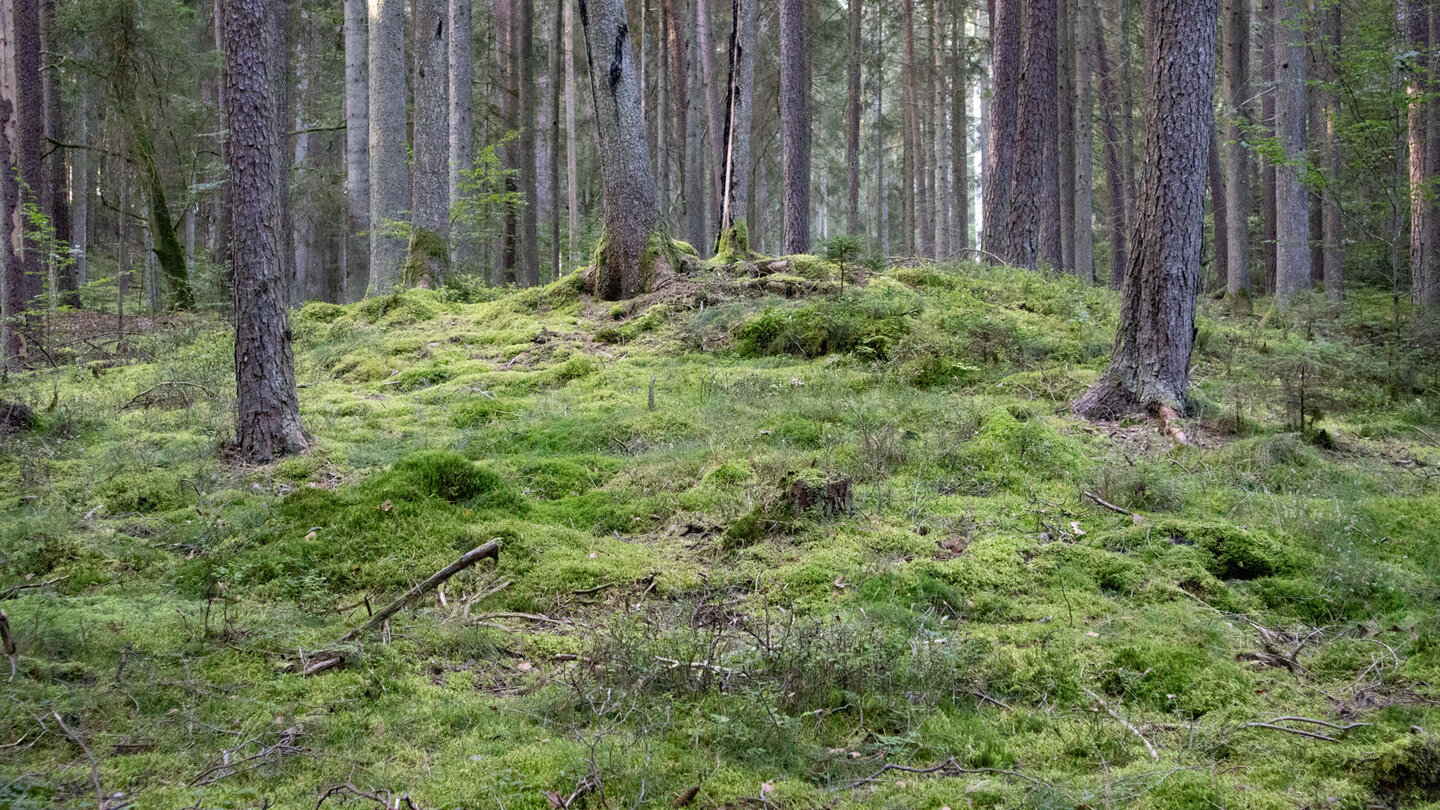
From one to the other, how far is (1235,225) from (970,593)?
17.9 metres

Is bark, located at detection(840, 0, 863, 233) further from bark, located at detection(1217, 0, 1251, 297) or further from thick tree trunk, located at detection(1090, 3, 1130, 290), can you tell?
bark, located at detection(1217, 0, 1251, 297)

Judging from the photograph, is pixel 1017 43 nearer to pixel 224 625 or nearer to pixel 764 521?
pixel 764 521

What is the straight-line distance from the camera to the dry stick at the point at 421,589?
3.68 meters

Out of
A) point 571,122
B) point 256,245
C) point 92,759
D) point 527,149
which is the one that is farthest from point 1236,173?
point 92,759

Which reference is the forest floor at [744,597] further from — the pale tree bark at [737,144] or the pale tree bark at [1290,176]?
the pale tree bark at [1290,176]

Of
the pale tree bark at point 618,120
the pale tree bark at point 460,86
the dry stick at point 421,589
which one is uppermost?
the pale tree bark at point 460,86

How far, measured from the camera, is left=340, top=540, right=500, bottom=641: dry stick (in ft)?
12.1

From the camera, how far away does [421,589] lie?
12.6ft

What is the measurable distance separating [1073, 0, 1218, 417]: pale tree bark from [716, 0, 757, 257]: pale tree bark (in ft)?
20.3

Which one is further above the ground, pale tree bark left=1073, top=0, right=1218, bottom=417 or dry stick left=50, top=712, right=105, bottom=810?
pale tree bark left=1073, top=0, right=1218, bottom=417

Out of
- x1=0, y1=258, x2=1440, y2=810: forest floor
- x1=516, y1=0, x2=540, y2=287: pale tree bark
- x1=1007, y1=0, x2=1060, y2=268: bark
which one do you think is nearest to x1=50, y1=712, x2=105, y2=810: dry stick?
x1=0, y1=258, x2=1440, y2=810: forest floor

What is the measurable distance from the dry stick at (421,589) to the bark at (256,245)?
2.97 meters

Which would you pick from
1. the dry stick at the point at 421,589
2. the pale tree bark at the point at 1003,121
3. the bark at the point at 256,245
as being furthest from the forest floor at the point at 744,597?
the pale tree bark at the point at 1003,121

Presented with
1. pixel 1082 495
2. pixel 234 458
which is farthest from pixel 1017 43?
pixel 234 458
